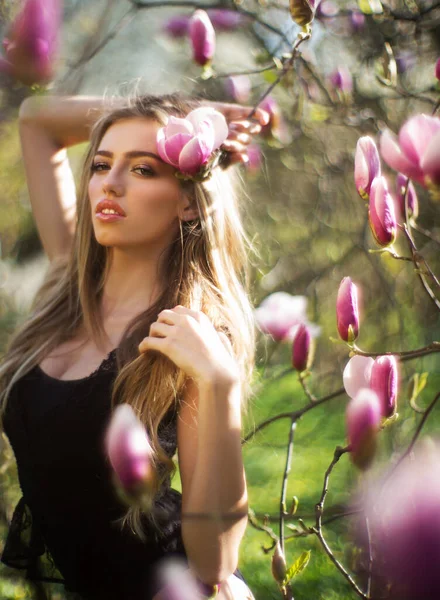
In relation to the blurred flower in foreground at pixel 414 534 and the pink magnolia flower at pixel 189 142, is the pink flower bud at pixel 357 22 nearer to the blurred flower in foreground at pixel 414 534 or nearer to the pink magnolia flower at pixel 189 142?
the pink magnolia flower at pixel 189 142

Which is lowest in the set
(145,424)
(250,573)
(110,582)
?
(250,573)

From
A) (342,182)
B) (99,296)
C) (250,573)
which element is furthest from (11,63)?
(342,182)

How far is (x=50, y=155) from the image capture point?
4.74 ft

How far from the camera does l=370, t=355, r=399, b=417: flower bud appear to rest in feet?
2.65

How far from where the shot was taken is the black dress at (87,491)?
113cm

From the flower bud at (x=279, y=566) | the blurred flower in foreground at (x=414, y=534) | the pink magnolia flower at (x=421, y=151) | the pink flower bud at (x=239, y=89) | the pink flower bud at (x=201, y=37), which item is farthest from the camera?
the pink flower bud at (x=239, y=89)

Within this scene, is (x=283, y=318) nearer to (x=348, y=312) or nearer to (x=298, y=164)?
(x=348, y=312)

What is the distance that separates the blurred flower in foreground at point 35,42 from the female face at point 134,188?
14cm

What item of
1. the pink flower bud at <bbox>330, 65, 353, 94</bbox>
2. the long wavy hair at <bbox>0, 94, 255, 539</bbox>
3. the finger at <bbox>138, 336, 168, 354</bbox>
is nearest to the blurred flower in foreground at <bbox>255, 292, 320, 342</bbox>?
the long wavy hair at <bbox>0, 94, 255, 539</bbox>

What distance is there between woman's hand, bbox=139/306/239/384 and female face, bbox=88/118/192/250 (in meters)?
0.19

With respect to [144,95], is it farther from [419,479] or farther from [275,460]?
[275,460]

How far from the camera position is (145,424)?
43.1 inches

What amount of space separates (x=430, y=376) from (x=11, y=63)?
2698mm

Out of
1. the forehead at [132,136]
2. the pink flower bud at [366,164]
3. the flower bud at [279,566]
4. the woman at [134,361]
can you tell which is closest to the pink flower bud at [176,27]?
the woman at [134,361]
